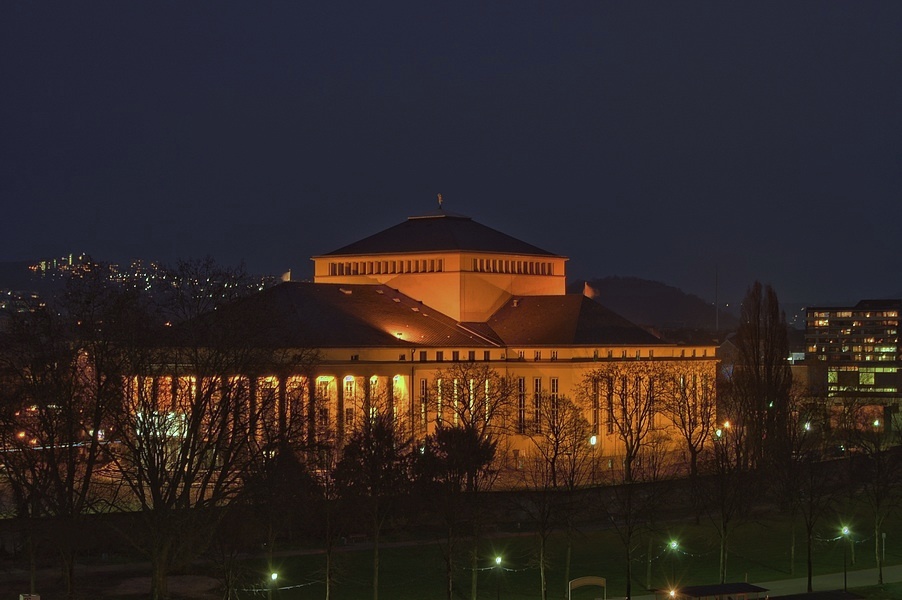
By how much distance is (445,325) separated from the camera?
10512 centimetres

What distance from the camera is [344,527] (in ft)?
212

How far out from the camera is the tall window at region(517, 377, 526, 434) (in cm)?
9900

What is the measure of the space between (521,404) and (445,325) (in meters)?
7.86

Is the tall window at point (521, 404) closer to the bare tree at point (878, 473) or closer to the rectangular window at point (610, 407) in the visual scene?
the rectangular window at point (610, 407)

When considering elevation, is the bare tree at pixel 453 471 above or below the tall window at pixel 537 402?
below

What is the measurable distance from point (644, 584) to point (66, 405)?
2167cm

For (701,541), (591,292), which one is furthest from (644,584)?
(591,292)

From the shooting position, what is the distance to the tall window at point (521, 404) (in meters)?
99.0

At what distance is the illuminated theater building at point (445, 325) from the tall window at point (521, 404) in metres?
0.09

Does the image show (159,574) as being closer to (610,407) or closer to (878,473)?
(878,473)

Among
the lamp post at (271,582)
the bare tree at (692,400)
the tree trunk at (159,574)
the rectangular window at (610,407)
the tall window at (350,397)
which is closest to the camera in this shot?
the lamp post at (271,582)

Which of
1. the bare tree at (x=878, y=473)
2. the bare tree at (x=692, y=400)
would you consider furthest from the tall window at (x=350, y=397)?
the bare tree at (x=878, y=473)

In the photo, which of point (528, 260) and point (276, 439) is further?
point (528, 260)

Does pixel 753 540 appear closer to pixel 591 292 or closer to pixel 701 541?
pixel 701 541
